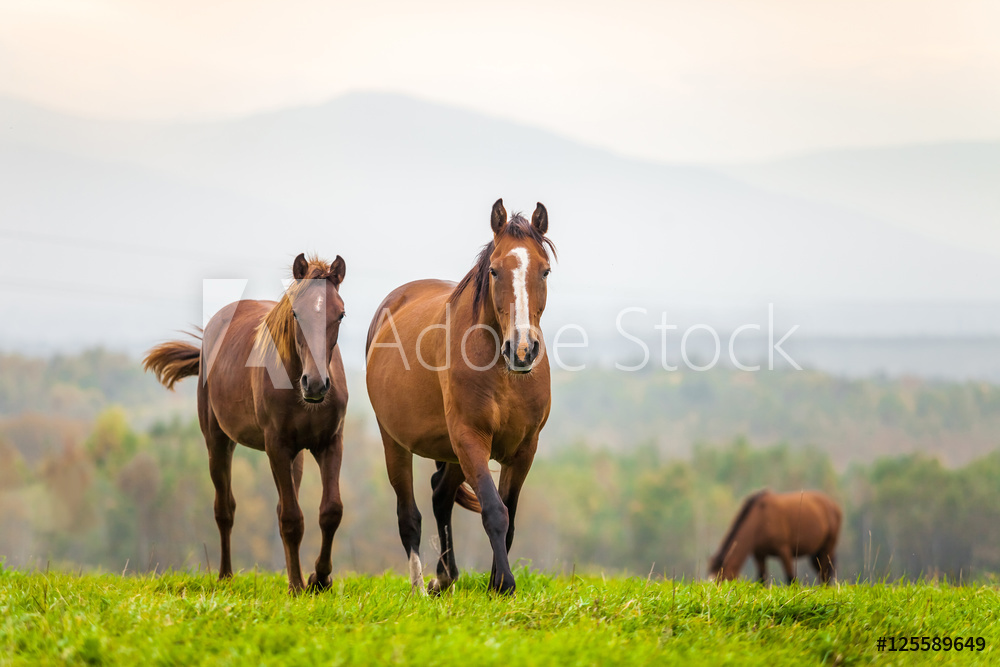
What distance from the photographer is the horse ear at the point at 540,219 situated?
6035mm

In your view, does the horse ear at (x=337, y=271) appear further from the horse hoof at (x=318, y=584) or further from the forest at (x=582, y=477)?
the forest at (x=582, y=477)

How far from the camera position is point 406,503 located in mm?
6906

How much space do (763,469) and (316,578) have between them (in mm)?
78210

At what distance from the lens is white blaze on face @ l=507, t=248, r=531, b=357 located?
17.2 feet

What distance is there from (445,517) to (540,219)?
2.73m

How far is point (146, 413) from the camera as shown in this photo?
255 ft

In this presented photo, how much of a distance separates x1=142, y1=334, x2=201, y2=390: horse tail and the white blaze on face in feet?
15.3

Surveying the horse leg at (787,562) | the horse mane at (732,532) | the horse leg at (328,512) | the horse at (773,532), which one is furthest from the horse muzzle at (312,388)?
the horse leg at (787,562)

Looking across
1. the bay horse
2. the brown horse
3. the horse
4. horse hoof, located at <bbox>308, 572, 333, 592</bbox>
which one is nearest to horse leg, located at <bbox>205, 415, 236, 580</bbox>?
the brown horse

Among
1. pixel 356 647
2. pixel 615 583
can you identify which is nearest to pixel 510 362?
pixel 356 647

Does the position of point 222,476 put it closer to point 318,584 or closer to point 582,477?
point 318,584

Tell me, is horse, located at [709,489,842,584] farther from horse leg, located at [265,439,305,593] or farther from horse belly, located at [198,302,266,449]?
horse leg, located at [265,439,305,593]

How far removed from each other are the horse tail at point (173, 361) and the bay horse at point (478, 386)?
8.70ft

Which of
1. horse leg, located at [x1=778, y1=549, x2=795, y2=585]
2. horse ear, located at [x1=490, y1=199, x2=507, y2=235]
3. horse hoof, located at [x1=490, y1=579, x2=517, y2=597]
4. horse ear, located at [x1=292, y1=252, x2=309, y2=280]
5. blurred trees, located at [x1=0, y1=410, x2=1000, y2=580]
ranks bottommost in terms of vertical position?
blurred trees, located at [x1=0, y1=410, x2=1000, y2=580]
